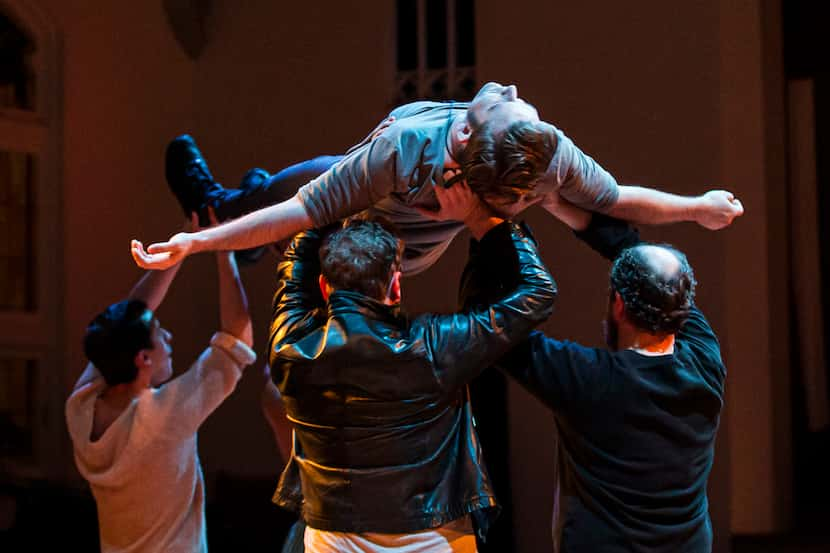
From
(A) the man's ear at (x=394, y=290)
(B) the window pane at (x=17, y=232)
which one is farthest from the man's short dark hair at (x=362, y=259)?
(B) the window pane at (x=17, y=232)

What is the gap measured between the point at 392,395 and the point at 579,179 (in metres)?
0.77

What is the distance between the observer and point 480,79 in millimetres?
6305

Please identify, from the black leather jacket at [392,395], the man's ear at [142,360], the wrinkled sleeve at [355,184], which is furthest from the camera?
the man's ear at [142,360]

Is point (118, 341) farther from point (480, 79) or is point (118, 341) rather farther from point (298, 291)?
point (480, 79)

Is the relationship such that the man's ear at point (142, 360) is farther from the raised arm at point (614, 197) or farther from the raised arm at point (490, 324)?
the raised arm at point (614, 197)

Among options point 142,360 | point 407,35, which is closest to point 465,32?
point 407,35

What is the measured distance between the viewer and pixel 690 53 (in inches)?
233

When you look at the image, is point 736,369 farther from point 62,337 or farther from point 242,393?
point 62,337

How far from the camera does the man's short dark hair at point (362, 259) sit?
2.15 meters

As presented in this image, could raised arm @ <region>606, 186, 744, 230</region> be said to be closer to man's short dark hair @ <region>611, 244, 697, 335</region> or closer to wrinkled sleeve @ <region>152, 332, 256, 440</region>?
man's short dark hair @ <region>611, 244, 697, 335</region>

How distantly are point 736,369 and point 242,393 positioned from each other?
3198 millimetres

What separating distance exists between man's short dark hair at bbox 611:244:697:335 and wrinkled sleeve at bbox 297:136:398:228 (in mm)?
619

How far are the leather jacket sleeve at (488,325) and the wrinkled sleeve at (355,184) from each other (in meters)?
0.41

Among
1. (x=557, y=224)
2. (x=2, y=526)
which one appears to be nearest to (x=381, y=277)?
(x=2, y=526)
